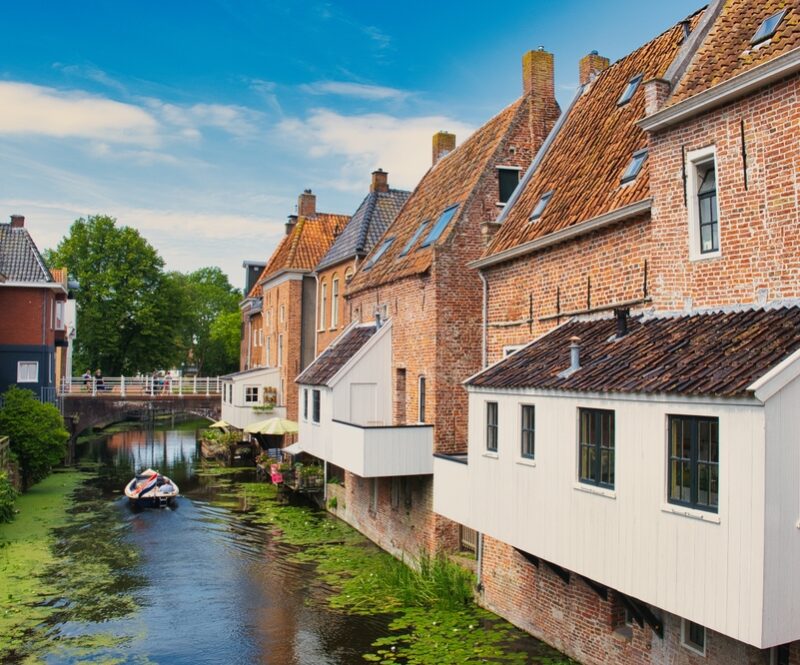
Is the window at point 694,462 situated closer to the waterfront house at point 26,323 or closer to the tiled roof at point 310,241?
the tiled roof at point 310,241

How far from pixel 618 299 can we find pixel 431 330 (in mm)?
6786

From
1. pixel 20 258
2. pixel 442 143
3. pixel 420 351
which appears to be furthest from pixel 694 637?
pixel 20 258

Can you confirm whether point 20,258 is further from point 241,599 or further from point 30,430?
point 241,599

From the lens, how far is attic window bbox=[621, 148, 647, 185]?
43.7 feet

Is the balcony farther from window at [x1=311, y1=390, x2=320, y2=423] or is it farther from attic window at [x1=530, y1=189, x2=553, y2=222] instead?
attic window at [x1=530, y1=189, x2=553, y2=222]

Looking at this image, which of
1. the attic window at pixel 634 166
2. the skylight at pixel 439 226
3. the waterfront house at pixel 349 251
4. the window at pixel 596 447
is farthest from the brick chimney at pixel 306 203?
the window at pixel 596 447

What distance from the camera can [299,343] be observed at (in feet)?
119

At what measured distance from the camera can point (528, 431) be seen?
11.8 metres

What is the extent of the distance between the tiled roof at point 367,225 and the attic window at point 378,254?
2375 mm

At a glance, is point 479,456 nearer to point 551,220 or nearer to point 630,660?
point 630,660

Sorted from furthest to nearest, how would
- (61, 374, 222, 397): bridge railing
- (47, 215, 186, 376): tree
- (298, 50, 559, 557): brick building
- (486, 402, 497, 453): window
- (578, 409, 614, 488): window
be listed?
(47, 215, 186, 376): tree → (61, 374, 222, 397): bridge railing → (298, 50, 559, 557): brick building → (486, 402, 497, 453): window → (578, 409, 614, 488): window

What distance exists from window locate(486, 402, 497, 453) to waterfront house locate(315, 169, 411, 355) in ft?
49.5

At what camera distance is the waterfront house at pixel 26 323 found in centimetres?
3509

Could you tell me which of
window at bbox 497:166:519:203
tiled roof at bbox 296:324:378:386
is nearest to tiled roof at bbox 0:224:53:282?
tiled roof at bbox 296:324:378:386
